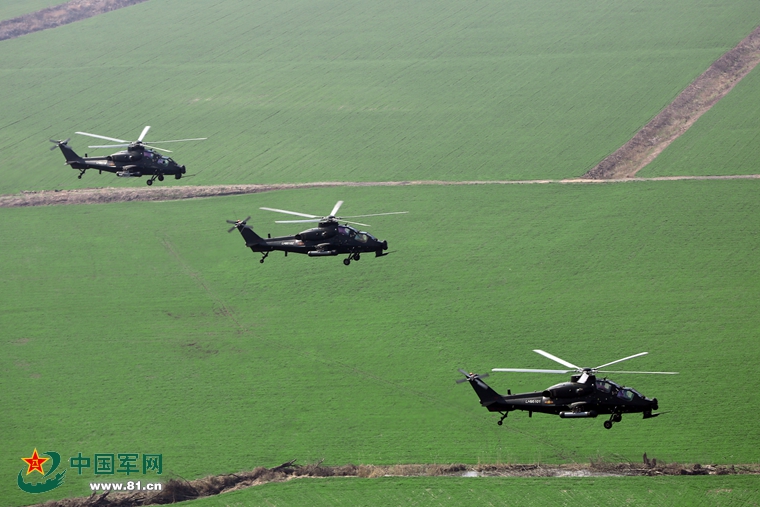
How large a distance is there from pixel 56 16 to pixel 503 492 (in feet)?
363

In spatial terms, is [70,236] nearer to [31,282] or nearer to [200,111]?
[31,282]

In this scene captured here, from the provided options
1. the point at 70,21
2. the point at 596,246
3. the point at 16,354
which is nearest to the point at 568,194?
the point at 596,246

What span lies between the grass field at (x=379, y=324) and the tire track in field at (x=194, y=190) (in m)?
1.54

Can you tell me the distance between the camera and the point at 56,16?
465 feet

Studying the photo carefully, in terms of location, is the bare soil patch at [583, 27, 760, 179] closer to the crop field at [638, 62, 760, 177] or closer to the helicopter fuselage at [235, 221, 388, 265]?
the crop field at [638, 62, 760, 177]

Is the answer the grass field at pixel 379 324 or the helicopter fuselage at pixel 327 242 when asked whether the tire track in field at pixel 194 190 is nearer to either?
the grass field at pixel 379 324

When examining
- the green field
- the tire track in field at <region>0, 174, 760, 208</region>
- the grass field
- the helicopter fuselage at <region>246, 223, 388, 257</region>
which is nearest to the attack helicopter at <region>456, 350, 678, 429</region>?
the green field

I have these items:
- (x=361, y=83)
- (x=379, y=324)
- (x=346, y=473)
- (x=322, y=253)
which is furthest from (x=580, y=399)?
(x=361, y=83)

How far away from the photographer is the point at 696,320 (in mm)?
70375

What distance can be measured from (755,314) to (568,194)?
22.4 meters

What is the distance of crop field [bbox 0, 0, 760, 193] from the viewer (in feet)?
321

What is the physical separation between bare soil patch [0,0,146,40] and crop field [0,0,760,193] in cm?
392

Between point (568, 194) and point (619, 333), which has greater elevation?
point (568, 194)

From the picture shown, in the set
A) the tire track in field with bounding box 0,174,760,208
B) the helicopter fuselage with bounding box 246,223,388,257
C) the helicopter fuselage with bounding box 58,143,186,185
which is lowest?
the helicopter fuselage with bounding box 246,223,388,257
